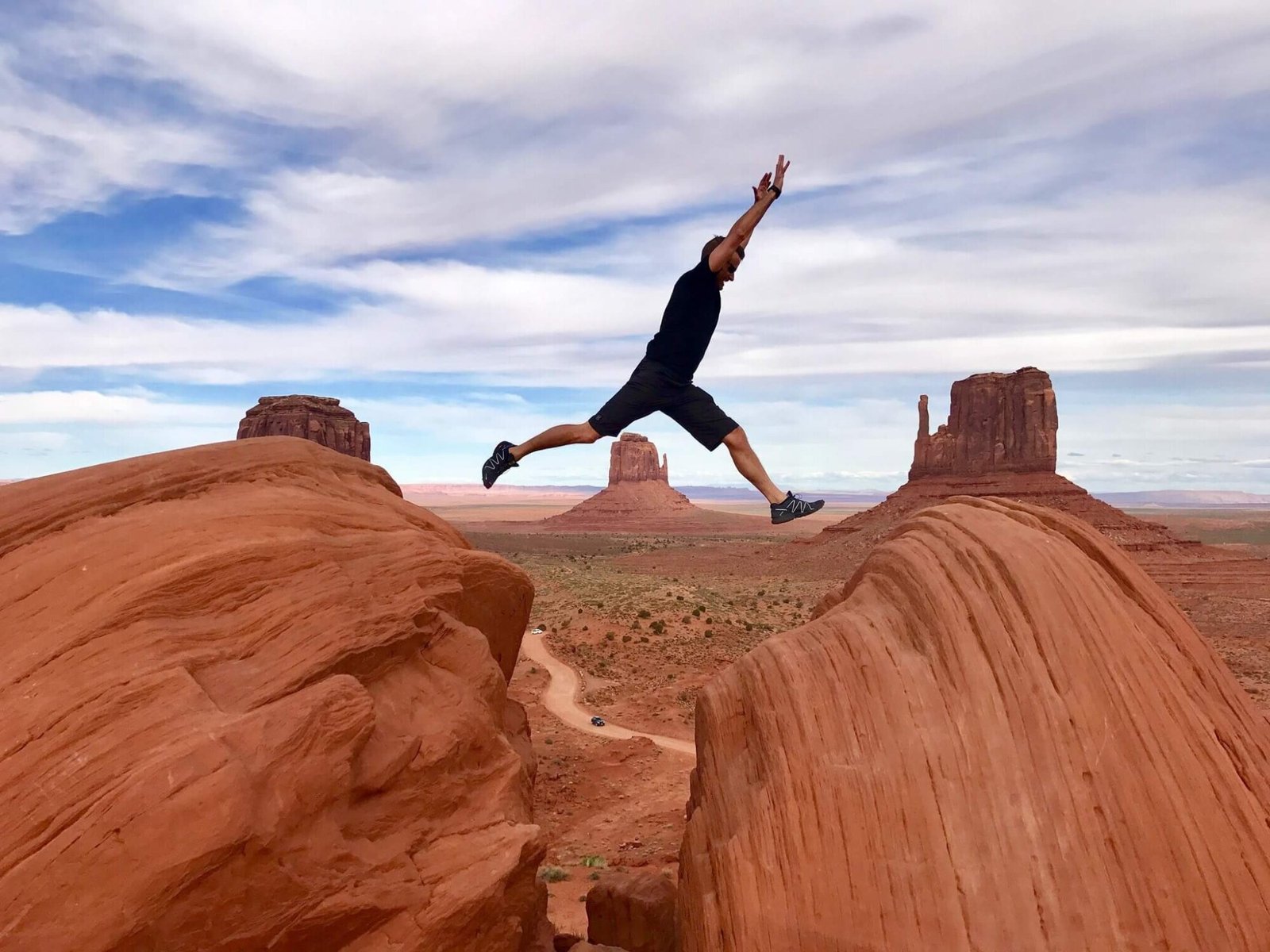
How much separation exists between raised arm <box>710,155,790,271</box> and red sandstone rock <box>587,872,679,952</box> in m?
6.89

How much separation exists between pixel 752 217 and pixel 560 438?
10.2 feet

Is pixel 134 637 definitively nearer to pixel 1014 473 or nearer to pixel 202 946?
pixel 202 946

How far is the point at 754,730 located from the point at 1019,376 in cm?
10198

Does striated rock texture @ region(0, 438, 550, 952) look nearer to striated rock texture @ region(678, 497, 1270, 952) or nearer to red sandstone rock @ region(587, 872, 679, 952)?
red sandstone rock @ region(587, 872, 679, 952)

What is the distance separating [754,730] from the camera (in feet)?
24.7

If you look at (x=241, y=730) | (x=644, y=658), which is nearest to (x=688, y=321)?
(x=241, y=730)

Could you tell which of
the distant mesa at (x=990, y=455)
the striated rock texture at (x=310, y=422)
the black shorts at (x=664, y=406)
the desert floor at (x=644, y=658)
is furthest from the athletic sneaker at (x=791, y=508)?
the distant mesa at (x=990, y=455)

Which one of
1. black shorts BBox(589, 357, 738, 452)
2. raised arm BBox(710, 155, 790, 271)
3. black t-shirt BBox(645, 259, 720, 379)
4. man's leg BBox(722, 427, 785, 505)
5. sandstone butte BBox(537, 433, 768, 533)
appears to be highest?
raised arm BBox(710, 155, 790, 271)

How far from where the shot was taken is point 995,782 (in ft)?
20.3

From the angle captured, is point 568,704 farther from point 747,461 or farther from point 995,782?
point 995,782

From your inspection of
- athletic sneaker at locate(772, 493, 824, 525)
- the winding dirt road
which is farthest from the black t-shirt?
the winding dirt road

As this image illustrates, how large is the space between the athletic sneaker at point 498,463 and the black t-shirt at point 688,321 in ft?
6.38

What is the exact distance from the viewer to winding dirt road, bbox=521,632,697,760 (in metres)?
20.7

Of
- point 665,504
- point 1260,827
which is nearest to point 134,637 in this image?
point 1260,827
